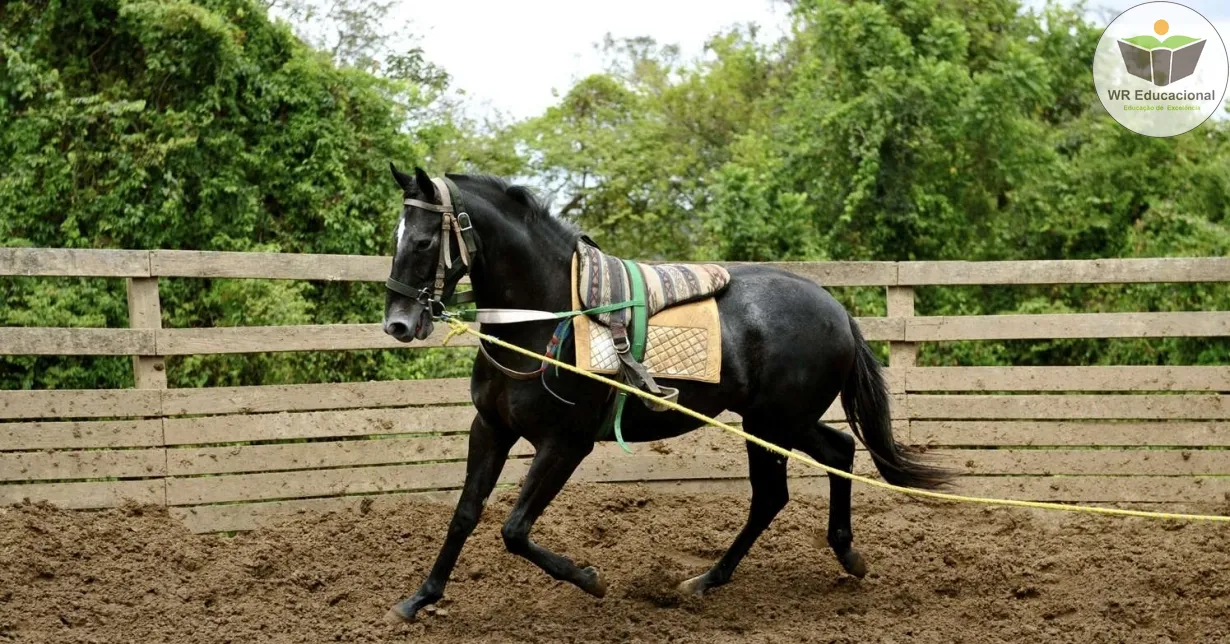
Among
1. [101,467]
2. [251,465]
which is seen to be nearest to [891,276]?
[251,465]

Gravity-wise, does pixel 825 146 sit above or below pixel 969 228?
above

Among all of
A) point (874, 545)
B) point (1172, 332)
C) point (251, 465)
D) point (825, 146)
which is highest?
point (825, 146)

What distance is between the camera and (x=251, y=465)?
6.51 meters

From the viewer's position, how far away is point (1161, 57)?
1201 cm

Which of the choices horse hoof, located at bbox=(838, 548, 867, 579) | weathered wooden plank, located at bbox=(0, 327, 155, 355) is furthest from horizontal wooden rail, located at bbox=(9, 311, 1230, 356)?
horse hoof, located at bbox=(838, 548, 867, 579)

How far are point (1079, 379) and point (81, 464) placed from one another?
580 cm

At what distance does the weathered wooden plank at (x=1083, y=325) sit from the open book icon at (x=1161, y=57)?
17.1 ft

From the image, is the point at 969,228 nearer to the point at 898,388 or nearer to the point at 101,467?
the point at 898,388

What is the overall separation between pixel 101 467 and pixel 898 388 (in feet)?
15.2

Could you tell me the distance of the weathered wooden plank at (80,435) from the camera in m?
6.12

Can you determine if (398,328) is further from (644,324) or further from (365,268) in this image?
(365,268)

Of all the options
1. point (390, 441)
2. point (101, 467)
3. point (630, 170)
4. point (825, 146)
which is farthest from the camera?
point (630, 170)

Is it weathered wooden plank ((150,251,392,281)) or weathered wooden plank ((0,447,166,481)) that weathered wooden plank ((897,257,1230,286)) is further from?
weathered wooden plank ((0,447,166,481))

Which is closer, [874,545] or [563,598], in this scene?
[563,598]
